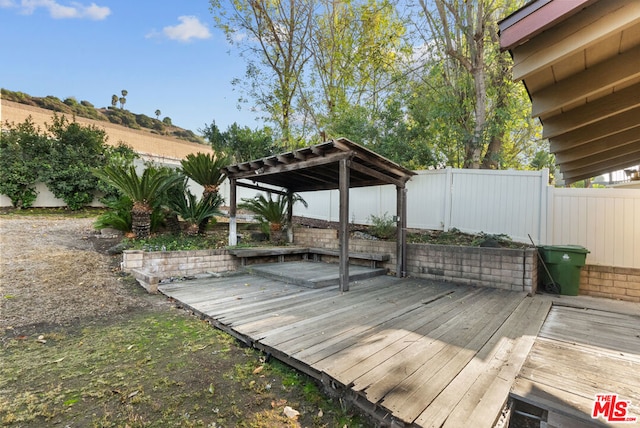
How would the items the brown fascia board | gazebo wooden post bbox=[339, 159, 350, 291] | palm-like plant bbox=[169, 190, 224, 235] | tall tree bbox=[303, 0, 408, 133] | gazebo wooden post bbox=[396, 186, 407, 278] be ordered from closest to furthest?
1. the brown fascia board
2. gazebo wooden post bbox=[339, 159, 350, 291]
3. gazebo wooden post bbox=[396, 186, 407, 278]
4. palm-like plant bbox=[169, 190, 224, 235]
5. tall tree bbox=[303, 0, 408, 133]

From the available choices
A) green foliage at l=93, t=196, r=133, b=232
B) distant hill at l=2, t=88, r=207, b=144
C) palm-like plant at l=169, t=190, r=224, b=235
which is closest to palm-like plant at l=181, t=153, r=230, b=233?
palm-like plant at l=169, t=190, r=224, b=235

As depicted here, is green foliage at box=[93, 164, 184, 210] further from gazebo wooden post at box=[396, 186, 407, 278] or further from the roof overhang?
the roof overhang

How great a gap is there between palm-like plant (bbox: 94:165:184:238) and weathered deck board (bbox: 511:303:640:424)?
636 cm

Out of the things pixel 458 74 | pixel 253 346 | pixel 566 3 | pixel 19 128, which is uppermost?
pixel 458 74

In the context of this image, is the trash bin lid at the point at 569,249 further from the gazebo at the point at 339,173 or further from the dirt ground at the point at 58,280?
the dirt ground at the point at 58,280

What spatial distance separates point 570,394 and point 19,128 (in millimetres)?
15219

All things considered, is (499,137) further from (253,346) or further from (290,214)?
(253,346)

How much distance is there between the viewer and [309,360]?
2.32 metres

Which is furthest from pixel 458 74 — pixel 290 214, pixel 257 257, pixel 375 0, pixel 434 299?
pixel 257 257

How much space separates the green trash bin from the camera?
4.65 metres

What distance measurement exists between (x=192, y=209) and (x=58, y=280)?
276cm

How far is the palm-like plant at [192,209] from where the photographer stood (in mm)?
6579

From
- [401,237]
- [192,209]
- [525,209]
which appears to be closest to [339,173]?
[401,237]

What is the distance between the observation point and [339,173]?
17.3 feet
